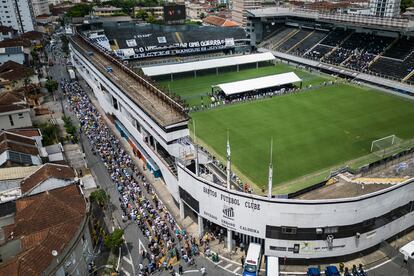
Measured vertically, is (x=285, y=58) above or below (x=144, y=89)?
below

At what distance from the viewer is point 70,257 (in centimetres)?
2244

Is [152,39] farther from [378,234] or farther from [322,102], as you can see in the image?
[378,234]

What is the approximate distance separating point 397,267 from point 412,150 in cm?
1278

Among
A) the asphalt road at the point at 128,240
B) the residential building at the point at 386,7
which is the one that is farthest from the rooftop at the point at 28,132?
the residential building at the point at 386,7

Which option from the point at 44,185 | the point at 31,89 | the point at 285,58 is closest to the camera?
the point at 44,185

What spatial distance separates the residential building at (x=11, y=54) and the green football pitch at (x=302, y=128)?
50.5m

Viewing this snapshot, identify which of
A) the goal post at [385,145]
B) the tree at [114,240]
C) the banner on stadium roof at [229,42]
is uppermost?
the banner on stadium roof at [229,42]

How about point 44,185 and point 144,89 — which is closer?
point 44,185

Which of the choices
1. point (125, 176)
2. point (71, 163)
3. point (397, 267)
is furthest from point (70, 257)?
point (397, 267)

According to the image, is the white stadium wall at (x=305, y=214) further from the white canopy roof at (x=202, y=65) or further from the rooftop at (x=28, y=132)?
the white canopy roof at (x=202, y=65)

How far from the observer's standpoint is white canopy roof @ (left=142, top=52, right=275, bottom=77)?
67.6 meters

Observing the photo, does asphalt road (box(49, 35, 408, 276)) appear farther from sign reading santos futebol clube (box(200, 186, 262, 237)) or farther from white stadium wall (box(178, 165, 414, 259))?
sign reading santos futebol clube (box(200, 186, 262, 237))

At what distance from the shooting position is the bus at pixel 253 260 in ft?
77.9

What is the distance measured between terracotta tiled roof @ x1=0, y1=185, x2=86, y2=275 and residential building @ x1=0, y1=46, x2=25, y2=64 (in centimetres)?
6223
